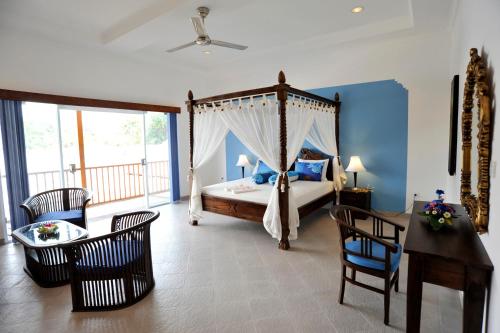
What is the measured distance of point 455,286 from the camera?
1.55 metres

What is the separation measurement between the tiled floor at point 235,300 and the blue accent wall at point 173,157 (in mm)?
2571

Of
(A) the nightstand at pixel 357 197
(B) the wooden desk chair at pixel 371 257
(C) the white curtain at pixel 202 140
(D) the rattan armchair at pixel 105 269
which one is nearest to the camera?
(B) the wooden desk chair at pixel 371 257

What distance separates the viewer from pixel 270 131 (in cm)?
367

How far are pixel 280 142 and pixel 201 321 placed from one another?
2165 millimetres

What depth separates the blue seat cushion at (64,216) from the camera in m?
3.64

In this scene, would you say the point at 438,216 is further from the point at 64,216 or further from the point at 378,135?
the point at 64,216

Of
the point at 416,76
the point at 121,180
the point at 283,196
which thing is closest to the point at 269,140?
the point at 283,196

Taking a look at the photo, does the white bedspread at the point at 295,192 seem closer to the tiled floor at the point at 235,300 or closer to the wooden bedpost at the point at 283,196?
the wooden bedpost at the point at 283,196

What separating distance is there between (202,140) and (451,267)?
351 cm

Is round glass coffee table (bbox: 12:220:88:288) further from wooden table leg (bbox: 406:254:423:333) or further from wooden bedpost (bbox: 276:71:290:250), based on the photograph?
wooden table leg (bbox: 406:254:423:333)

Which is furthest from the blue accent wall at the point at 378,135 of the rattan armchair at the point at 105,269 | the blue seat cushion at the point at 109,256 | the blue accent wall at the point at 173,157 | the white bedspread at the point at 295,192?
the blue seat cushion at the point at 109,256

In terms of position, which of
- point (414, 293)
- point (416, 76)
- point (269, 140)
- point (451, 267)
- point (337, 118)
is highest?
point (416, 76)

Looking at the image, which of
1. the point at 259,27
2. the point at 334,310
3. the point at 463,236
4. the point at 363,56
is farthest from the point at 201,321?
the point at 363,56

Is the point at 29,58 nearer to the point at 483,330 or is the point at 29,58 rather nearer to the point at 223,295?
the point at 223,295
